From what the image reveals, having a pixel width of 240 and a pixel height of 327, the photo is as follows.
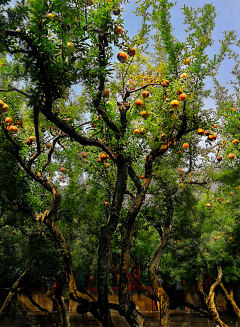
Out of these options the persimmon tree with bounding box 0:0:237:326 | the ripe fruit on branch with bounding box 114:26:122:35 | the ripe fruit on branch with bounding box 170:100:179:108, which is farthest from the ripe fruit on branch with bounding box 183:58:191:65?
the ripe fruit on branch with bounding box 114:26:122:35

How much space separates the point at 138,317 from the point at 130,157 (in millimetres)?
3164

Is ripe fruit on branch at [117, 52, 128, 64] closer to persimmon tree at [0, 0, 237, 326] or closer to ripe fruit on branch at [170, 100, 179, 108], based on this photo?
persimmon tree at [0, 0, 237, 326]

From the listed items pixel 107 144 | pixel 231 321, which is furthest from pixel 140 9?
pixel 231 321

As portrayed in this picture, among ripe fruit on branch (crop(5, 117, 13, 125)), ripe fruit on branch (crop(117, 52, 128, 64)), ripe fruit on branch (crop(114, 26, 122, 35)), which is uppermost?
ripe fruit on branch (crop(114, 26, 122, 35))

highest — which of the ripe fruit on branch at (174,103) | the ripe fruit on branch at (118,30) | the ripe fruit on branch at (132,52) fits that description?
the ripe fruit on branch at (132,52)

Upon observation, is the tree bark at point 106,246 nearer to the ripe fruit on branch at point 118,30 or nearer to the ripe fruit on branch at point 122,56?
the ripe fruit on branch at point 122,56

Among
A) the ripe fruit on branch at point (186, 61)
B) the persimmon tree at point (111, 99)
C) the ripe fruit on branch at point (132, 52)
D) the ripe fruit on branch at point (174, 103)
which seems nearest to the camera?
the persimmon tree at point (111, 99)

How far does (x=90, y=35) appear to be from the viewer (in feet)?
14.4

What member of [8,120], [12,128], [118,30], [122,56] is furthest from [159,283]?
[118,30]

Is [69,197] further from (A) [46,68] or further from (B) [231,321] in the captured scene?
(B) [231,321]

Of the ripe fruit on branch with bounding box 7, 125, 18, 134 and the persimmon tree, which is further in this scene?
the ripe fruit on branch with bounding box 7, 125, 18, 134

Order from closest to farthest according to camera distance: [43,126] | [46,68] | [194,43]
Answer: [46,68] < [194,43] < [43,126]

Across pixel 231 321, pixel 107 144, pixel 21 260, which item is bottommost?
pixel 231 321

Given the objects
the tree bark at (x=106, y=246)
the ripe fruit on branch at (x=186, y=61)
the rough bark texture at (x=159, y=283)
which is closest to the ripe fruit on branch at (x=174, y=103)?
the ripe fruit on branch at (x=186, y=61)
